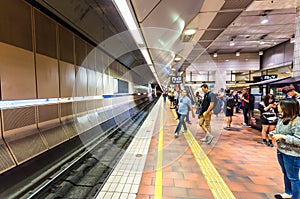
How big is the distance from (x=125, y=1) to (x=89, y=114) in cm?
531

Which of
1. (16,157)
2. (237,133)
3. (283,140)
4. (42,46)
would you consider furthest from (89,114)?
(283,140)

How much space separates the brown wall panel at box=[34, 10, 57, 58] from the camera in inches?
160

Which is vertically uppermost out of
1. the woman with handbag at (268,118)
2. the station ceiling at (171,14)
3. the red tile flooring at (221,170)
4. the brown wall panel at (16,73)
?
the station ceiling at (171,14)

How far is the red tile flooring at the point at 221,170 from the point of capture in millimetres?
2387

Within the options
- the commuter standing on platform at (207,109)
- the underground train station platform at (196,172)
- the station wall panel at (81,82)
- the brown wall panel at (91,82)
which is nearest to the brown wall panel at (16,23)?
the station wall panel at (81,82)

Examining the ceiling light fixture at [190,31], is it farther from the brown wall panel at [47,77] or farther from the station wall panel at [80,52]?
the brown wall panel at [47,77]

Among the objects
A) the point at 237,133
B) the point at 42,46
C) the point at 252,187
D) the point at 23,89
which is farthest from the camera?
the point at 237,133

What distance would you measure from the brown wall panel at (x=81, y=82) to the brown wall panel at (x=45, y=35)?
4.97 ft

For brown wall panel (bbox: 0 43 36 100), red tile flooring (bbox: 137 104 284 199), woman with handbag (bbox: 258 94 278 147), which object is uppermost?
brown wall panel (bbox: 0 43 36 100)

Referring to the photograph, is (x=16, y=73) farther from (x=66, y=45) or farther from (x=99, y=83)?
(x=99, y=83)

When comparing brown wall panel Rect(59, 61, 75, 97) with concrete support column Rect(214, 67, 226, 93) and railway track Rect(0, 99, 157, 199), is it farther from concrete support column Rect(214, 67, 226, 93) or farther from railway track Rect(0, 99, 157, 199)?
concrete support column Rect(214, 67, 226, 93)

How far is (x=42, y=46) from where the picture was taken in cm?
429

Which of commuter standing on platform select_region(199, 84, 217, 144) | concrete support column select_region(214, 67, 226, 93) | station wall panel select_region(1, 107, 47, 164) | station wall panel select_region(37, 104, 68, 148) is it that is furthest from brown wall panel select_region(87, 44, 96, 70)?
concrete support column select_region(214, 67, 226, 93)

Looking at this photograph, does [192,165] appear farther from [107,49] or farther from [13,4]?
[107,49]
